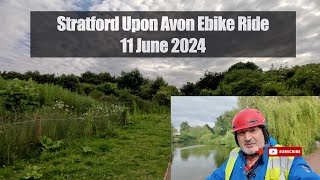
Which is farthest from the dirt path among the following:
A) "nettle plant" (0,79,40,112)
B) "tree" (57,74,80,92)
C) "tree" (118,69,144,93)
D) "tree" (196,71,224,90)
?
"tree" (118,69,144,93)

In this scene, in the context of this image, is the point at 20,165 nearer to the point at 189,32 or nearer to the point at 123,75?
the point at 189,32

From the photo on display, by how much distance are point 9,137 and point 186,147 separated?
149 inches

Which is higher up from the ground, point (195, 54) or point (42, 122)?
point (195, 54)

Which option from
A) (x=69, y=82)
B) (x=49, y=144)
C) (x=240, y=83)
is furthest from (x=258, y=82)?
(x=69, y=82)

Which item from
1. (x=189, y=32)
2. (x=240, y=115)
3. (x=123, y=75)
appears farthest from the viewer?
(x=123, y=75)

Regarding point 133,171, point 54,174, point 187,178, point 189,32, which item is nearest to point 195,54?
point 189,32

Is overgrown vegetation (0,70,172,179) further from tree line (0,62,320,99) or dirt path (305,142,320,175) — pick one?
dirt path (305,142,320,175)

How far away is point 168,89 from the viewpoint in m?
15.4

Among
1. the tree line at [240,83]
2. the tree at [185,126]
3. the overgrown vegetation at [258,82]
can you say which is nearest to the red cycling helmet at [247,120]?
the tree at [185,126]

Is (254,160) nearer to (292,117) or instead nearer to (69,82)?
(292,117)

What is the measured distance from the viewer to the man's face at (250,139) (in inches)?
128

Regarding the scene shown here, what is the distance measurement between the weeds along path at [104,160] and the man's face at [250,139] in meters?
3.34

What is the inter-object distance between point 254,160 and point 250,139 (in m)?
0.16

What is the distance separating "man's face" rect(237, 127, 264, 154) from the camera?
3.25 metres
